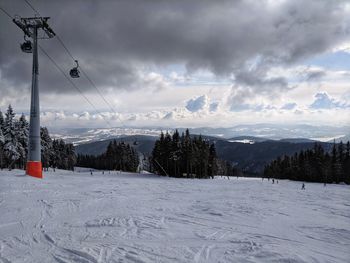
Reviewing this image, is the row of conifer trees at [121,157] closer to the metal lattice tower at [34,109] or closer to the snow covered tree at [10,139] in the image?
the snow covered tree at [10,139]

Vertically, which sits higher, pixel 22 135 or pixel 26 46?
pixel 26 46

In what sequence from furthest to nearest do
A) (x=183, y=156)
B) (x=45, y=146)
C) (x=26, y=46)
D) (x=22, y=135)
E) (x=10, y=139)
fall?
(x=45, y=146) < (x=183, y=156) < (x=22, y=135) < (x=10, y=139) < (x=26, y=46)

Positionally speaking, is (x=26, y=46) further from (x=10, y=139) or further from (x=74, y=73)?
(x=10, y=139)

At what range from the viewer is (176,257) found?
575cm

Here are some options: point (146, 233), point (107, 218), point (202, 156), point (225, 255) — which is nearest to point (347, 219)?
point (225, 255)

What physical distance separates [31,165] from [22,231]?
16.4 meters

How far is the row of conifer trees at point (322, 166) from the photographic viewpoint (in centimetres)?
7269

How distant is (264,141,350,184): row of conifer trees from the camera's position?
72688mm

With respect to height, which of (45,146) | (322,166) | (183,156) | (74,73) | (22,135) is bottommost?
(322,166)

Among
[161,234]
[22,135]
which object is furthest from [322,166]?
[161,234]

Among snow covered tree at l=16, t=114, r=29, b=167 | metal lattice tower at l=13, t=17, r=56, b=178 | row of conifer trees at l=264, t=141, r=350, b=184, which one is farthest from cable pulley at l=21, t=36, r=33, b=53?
row of conifer trees at l=264, t=141, r=350, b=184

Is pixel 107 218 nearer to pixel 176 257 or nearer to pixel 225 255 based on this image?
pixel 176 257

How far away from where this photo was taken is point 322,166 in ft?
242

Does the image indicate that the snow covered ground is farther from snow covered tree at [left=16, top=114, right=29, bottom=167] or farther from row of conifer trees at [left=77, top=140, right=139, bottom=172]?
row of conifer trees at [left=77, top=140, right=139, bottom=172]
